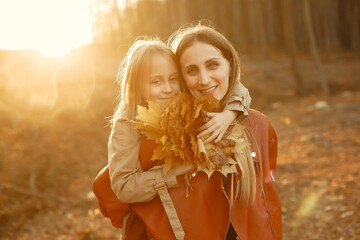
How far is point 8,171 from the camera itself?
6707 mm

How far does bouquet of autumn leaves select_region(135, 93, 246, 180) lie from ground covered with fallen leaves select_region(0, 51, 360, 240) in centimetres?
297

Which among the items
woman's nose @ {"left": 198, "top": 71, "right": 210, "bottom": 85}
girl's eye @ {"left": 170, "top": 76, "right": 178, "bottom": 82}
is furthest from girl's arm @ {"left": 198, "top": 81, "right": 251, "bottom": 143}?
girl's eye @ {"left": 170, "top": 76, "right": 178, "bottom": 82}

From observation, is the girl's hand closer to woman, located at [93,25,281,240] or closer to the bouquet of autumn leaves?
the bouquet of autumn leaves

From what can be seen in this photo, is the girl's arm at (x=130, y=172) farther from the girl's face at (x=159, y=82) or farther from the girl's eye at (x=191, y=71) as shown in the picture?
the girl's eye at (x=191, y=71)

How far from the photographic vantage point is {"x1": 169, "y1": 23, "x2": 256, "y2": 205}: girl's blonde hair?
2.28 meters

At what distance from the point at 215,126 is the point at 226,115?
21 cm

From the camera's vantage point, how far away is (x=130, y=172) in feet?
7.39

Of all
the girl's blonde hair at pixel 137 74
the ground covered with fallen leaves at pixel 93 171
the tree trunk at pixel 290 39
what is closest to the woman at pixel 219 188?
the girl's blonde hair at pixel 137 74

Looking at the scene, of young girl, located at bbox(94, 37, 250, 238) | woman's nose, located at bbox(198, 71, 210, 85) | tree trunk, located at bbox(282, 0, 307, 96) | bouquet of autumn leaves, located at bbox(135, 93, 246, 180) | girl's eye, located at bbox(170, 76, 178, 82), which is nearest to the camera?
bouquet of autumn leaves, located at bbox(135, 93, 246, 180)

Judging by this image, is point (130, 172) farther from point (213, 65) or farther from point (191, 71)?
point (213, 65)

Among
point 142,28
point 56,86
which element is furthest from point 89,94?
point 142,28

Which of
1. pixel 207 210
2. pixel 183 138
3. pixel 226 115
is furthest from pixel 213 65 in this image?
pixel 207 210

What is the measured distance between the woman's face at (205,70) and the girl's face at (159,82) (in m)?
0.14

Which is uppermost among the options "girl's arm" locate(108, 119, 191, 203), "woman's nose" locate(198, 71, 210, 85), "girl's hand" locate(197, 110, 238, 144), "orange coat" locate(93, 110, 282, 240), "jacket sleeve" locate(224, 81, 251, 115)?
"woman's nose" locate(198, 71, 210, 85)
